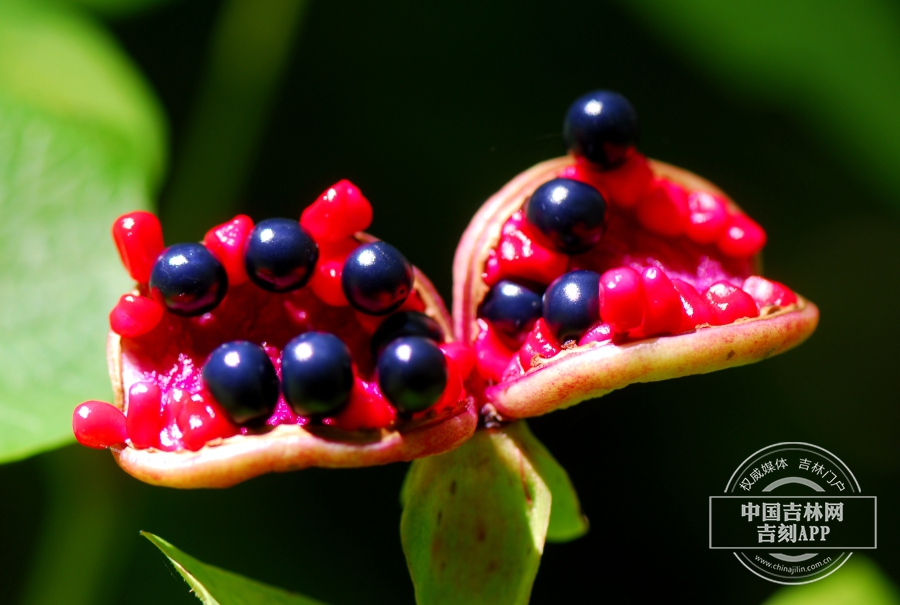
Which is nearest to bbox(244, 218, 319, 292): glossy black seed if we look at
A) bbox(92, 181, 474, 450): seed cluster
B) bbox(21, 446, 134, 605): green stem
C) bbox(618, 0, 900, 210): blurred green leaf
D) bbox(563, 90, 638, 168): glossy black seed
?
bbox(92, 181, 474, 450): seed cluster

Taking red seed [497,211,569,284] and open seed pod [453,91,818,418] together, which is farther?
red seed [497,211,569,284]

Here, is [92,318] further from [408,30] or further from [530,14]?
[530,14]

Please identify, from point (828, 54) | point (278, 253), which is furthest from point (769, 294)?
point (828, 54)

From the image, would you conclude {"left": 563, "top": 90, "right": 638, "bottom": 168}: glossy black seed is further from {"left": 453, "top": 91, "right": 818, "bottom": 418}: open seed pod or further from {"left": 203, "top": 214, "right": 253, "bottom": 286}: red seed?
{"left": 203, "top": 214, "right": 253, "bottom": 286}: red seed

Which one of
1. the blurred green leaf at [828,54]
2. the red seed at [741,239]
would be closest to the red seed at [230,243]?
the red seed at [741,239]

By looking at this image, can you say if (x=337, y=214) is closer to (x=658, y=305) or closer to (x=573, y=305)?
(x=573, y=305)

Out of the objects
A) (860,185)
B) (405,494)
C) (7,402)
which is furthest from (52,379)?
(860,185)

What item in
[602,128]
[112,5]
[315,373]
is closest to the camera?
[315,373]
